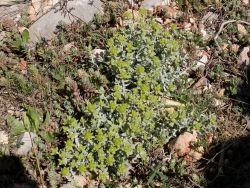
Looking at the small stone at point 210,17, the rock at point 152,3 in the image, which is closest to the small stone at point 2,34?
the rock at point 152,3

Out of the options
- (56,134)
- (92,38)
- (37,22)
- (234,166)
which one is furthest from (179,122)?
(37,22)

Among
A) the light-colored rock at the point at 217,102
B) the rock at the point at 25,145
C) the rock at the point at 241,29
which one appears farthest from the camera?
the rock at the point at 241,29

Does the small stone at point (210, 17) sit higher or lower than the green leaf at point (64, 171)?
higher

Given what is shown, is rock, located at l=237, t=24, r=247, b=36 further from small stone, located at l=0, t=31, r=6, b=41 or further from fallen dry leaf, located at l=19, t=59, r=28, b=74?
small stone, located at l=0, t=31, r=6, b=41

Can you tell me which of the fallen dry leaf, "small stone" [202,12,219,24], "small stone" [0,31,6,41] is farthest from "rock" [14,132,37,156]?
"small stone" [202,12,219,24]

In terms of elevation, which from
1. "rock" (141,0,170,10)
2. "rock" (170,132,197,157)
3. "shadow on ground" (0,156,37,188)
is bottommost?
"shadow on ground" (0,156,37,188)

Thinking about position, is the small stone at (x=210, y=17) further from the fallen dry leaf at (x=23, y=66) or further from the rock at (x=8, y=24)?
the rock at (x=8, y=24)

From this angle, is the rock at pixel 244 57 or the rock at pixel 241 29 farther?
the rock at pixel 241 29
